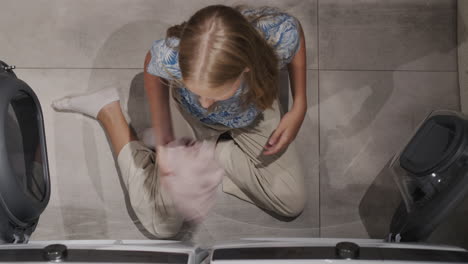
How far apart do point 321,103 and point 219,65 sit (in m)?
0.53

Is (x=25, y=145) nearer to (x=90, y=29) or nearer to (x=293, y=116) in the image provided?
(x=90, y=29)

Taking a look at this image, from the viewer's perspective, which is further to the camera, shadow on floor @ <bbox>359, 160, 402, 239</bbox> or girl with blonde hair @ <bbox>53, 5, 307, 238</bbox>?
shadow on floor @ <bbox>359, 160, 402, 239</bbox>

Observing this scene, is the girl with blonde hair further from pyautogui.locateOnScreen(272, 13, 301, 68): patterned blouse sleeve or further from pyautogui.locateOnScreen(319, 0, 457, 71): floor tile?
pyautogui.locateOnScreen(319, 0, 457, 71): floor tile

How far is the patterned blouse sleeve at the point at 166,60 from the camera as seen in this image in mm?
1091

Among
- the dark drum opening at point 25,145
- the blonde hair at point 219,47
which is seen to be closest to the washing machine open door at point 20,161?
the dark drum opening at point 25,145

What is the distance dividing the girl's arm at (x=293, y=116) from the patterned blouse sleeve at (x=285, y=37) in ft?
0.35

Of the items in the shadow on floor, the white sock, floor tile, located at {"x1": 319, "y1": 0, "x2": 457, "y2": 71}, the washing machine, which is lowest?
the shadow on floor

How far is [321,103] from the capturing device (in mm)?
1458

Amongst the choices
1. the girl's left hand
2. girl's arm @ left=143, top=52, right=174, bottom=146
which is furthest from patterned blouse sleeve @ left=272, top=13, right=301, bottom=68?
girl's arm @ left=143, top=52, right=174, bottom=146

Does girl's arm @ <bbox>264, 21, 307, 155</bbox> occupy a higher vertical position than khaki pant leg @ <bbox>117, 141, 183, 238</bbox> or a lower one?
higher

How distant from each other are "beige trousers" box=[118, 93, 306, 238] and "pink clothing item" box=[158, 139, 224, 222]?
0.02 meters

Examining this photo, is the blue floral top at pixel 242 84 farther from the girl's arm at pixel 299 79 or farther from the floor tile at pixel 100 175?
the floor tile at pixel 100 175

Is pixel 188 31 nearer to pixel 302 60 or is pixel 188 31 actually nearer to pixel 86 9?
pixel 302 60

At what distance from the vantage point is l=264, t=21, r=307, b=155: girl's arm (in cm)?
131
